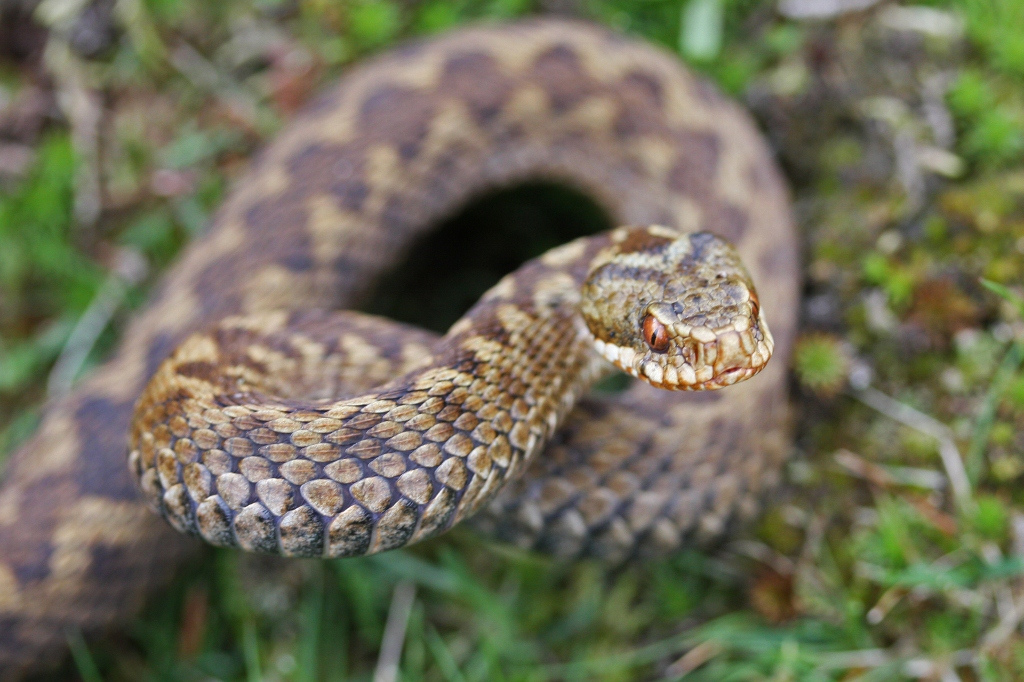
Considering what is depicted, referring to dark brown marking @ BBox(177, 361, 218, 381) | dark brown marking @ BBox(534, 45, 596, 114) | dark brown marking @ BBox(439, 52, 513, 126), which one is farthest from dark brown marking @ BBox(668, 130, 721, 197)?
dark brown marking @ BBox(177, 361, 218, 381)

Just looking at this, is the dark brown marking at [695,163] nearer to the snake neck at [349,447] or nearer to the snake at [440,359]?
the snake at [440,359]

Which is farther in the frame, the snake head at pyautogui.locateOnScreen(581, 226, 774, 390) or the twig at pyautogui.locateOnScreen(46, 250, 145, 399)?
the twig at pyautogui.locateOnScreen(46, 250, 145, 399)

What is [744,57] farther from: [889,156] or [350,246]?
[350,246]

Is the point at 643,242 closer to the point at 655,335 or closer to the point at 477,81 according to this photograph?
the point at 655,335

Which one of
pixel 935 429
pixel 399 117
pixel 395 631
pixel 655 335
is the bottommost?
pixel 395 631

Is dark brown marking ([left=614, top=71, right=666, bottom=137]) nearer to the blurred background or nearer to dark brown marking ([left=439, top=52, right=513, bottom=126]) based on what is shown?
the blurred background

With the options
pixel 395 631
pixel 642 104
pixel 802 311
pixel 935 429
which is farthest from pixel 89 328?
pixel 935 429
